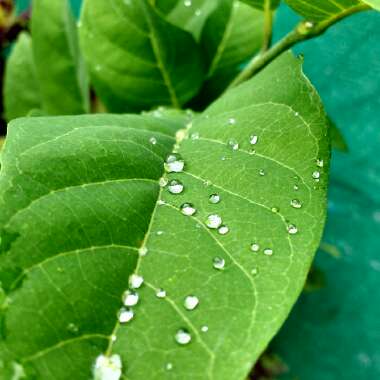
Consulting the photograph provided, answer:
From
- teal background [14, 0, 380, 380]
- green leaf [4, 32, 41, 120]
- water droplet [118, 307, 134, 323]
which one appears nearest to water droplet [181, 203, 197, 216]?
water droplet [118, 307, 134, 323]

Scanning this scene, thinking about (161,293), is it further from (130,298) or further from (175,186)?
(175,186)

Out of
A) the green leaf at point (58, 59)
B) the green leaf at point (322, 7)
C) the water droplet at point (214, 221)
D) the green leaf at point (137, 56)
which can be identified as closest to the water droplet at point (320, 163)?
the water droplet at point (214, 221)

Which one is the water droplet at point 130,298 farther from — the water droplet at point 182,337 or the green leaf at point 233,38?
the green leaf at point 233,38

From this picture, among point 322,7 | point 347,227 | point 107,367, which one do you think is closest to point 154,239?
point 107,367

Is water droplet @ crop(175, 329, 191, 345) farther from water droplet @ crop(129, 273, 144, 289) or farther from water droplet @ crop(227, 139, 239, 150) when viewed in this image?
water droplet @ crop(227, 139, 239, 150)

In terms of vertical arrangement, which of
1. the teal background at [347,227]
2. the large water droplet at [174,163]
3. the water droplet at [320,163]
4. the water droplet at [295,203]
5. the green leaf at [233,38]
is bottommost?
the teal background at [347,227]

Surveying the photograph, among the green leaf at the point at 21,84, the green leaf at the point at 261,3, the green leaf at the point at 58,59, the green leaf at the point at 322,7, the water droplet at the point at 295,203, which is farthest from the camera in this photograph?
the green leaf at the point at 21,84

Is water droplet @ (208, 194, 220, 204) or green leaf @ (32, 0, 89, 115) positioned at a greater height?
water droplet @ (208, 194, 220, 204)
